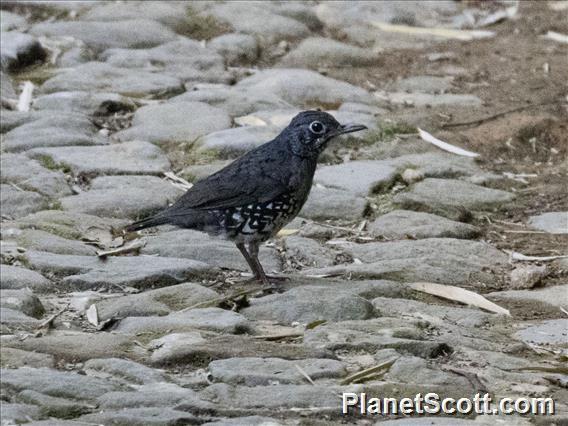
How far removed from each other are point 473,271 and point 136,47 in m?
4.29

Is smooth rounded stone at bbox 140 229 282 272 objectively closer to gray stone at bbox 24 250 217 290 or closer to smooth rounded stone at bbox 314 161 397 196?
gray stone at bbox 24 250 217 290

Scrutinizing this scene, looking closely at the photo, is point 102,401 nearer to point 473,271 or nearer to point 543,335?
point 543,335

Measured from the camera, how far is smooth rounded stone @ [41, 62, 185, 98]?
28.4 ft

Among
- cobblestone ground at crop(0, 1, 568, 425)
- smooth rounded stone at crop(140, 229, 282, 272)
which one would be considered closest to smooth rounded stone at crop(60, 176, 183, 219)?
cobblestone ground at crop(0, 1, 568, 425)

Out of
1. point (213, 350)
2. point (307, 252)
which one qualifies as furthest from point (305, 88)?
point (213, 350)

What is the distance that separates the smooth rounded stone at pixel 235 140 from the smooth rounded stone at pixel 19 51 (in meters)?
1.95

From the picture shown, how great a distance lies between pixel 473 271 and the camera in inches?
248

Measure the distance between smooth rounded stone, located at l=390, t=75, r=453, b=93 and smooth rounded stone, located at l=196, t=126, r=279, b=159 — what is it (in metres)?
1.85

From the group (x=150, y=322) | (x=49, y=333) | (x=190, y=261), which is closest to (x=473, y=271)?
(x=190, y=261)

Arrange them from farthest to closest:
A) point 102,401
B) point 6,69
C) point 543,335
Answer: point 6,69 → point 543,335 → point 102,401

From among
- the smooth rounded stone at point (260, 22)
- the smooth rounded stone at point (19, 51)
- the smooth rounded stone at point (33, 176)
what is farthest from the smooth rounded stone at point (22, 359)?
the smooth rounded stone at point (260, 22)

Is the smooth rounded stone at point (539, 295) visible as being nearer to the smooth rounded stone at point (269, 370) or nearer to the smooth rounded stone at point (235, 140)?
the smooth rounded stone at point (269, 370)

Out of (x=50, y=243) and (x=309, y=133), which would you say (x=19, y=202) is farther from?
(x=309, y=133)

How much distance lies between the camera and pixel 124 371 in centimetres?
452
